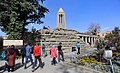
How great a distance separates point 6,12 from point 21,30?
2628 millimetres

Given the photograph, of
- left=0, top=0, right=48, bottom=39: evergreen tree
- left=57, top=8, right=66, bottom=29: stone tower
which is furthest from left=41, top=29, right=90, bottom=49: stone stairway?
left=57, top=8, right=66, bottom=29: stone tower

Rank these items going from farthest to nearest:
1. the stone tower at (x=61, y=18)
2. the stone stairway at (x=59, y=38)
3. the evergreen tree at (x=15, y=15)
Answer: the stone tower at (x=61, y=18) → the stone stairway at (x=59, y=38) → the evergreen tree at (x=15, y=15)

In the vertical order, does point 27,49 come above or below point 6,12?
below

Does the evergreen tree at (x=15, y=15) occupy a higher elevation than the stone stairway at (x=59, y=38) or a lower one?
higher

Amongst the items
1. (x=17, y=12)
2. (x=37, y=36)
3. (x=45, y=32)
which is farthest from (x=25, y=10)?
(x=45, y=32)

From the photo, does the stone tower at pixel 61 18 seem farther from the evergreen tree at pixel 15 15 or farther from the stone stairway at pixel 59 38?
the evergreen tree at pixel 15 15

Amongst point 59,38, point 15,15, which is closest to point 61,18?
point 59,38

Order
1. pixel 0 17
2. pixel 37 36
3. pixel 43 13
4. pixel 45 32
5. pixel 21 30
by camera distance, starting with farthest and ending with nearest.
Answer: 1. pixel 45 32
2. pixel 37 36
3. pixel 43 13
4. pixel 21 30
5. pixel 0 17

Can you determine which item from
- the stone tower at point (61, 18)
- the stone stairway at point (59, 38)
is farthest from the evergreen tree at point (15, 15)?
the stone tower at point (61, 18)

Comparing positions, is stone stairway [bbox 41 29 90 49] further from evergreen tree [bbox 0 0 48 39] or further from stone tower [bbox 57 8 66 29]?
stone tower [bbox 57 8 66 29]

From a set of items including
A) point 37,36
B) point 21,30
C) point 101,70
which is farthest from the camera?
point 37,36

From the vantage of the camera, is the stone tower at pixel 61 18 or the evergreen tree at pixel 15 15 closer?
the evergreen tree at pixel 15 15

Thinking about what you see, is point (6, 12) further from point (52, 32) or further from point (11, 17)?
point (52, 32)

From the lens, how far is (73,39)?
36.7 metres
